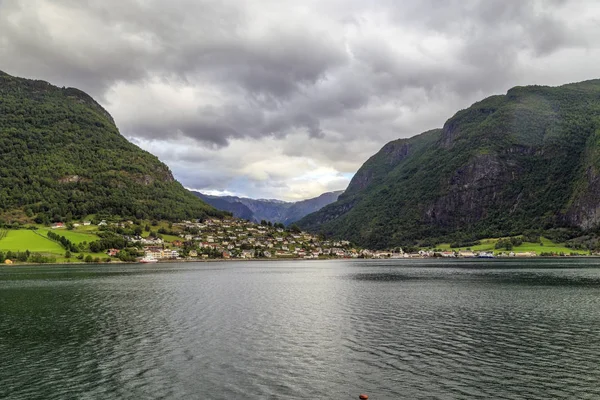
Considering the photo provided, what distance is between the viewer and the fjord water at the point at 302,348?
28.6 metres

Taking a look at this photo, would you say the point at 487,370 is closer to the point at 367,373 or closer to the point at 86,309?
the point at 367,373

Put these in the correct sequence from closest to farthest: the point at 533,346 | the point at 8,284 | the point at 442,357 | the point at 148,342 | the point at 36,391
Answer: the point at 36,391, the point at 442,357, the point at 533,346, the point at 148,342, the point at 8,284

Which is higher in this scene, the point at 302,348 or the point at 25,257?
the point at 25,257

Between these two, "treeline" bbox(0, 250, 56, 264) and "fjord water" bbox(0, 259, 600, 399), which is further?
"treeline" bbox(0, 250, 56, 264)

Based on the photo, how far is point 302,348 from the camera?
4022cm

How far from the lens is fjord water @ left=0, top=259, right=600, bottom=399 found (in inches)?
1127

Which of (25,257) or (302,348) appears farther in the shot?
(25,257)

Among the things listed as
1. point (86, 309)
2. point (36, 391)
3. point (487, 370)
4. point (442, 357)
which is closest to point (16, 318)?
point (86, 309)

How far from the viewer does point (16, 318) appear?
57.1 metres

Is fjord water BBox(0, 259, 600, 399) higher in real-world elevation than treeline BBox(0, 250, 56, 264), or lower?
lower

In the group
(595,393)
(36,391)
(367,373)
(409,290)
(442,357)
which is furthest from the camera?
(409,290)

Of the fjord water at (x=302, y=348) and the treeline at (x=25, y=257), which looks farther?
the treeline at (x=25, y=257)

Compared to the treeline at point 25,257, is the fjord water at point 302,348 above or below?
below

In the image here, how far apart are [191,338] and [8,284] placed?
83.8 meters
